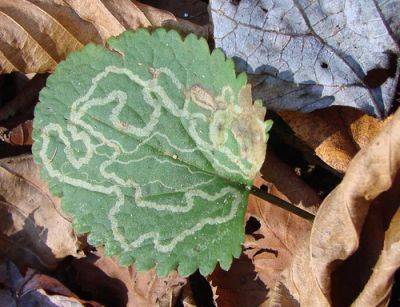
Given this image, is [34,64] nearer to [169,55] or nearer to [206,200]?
[169,55]

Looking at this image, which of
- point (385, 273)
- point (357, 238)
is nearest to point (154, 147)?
point (357, 238)

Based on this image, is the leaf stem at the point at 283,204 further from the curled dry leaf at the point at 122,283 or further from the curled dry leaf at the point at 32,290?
the curled dry leaf at the point at 32,290

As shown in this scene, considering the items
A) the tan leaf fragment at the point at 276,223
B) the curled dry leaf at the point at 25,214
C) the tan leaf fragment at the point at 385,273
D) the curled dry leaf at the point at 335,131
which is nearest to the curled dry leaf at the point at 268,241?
the tan leaf fragment at the point at 276,223

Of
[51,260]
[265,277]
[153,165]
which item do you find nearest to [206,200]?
[153,165]

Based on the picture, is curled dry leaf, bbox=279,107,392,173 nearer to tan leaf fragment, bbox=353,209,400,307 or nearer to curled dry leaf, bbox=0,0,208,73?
tan leaf fragment, bbox=353,209,400,307

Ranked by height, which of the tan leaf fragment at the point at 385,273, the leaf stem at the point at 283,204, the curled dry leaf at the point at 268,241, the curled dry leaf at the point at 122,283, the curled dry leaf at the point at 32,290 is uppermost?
the tan leaf fragment at the point at 385,273

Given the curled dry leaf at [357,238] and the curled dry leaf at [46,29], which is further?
the curled dry leaf at [46,29]

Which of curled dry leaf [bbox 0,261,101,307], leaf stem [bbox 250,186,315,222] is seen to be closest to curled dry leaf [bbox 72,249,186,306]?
curled dry leaf [bbox 0,261,101,307]

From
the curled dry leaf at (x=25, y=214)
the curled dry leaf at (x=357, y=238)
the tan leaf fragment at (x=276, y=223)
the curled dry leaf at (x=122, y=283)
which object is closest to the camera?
the curled dry leaf at (x=357, y=238)
